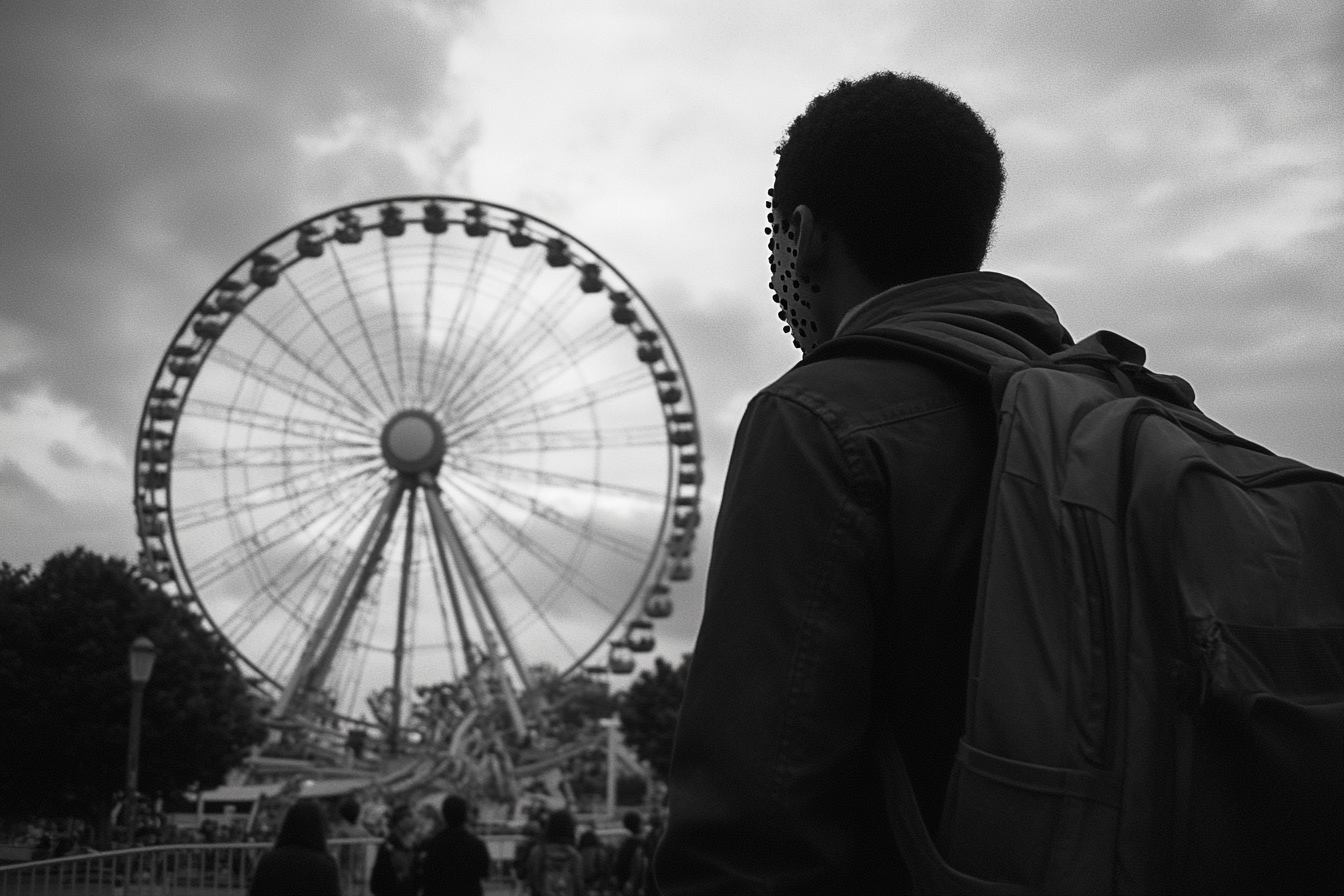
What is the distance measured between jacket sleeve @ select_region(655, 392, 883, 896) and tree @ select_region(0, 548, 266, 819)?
28.9 metres

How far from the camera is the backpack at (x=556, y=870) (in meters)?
11.5

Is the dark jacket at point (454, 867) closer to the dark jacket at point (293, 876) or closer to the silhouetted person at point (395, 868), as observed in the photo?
the silhouetted person at point (395, 868)

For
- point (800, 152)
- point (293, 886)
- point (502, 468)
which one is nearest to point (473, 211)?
point (502, 468)

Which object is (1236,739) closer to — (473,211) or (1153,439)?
(1153,439)

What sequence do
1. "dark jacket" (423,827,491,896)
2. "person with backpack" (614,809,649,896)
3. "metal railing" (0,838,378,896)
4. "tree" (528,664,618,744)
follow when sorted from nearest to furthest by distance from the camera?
"metal railing" (0,838,378,896) < "dark jacket" (423,827,491,896) < "person with backpack" (614,809,649,896) < "tree" (528,664,618,744)

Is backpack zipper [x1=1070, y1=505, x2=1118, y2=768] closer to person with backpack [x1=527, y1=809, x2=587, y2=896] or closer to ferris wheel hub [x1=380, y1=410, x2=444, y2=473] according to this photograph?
person with backpack [x1=527, y1=809, x2=587, y2=896]

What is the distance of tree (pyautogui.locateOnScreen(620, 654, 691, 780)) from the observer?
6337 centimetres

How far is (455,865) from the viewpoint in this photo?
993 cm

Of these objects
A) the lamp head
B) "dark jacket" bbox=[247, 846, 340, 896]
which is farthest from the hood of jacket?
the lamp head

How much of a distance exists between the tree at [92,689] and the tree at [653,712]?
29151 mm

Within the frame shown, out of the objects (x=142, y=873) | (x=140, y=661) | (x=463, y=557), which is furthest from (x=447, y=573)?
(x=142, y=873)

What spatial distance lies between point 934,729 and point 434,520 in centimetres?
3296

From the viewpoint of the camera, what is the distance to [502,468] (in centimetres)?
3378

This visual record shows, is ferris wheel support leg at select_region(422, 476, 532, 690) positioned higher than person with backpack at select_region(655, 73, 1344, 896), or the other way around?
ferris wheel support leg at select_region(422, 476, 532, 690)
